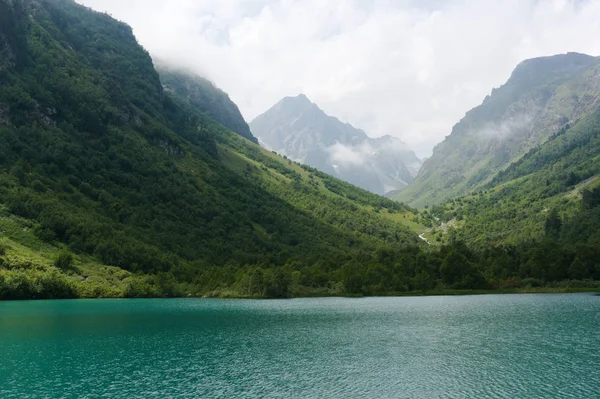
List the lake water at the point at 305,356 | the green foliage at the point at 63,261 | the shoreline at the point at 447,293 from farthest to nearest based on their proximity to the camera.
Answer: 1. the shoreline at the point at 447,293
2. the green foliage at the point at 63,261
3. the lake water at the point at 305,356

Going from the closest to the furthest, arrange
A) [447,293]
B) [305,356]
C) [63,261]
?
1. [305,356]
2. [63,261]
3. [447,293]

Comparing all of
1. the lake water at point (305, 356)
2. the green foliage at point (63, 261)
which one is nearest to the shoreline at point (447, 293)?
the green foliage at point (63, 261)

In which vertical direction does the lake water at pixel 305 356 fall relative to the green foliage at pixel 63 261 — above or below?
below

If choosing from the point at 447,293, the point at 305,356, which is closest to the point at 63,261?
the point at 305,356

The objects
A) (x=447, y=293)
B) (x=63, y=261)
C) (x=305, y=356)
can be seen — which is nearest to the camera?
(x=305, y=356)

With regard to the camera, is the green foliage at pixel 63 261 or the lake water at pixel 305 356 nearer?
the lake water at pixel 305 356

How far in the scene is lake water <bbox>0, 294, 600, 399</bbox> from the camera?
147 ft

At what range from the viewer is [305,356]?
6078 centimetres

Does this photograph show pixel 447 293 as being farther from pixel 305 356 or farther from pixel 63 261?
pixel 63 261

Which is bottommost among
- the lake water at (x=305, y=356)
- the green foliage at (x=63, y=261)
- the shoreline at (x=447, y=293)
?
the lake water at (x=305, y=356)

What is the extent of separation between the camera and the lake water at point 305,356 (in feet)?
147

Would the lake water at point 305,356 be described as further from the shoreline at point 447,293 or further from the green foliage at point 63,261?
the shoreline at point 447,293

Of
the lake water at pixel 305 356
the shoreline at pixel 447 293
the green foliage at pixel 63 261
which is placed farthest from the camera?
the shoreline at pixel 447 293

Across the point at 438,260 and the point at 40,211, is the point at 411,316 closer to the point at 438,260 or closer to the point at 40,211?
the point at 438,260
